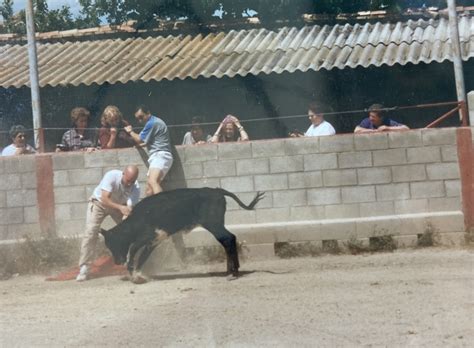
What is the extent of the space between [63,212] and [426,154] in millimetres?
4806

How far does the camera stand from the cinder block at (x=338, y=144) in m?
10.8

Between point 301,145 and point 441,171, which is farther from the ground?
point 301,145

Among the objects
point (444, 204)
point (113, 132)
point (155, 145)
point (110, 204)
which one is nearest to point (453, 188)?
point (444, 204)

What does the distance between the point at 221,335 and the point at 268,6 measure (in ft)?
32.8

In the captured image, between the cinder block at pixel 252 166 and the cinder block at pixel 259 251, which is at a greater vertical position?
the cinder block at pixel 252 166

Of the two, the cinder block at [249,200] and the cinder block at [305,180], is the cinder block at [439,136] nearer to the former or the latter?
the cinder block at [305,180]

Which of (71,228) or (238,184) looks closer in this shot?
(238,184)

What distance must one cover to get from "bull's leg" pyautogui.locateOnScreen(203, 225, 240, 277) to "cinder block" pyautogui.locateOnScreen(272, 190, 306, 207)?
1.35 meters

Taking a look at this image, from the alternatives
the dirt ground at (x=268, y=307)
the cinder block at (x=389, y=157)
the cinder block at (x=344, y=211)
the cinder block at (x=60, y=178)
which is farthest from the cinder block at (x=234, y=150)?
the cinder block at (x=60, y=178)

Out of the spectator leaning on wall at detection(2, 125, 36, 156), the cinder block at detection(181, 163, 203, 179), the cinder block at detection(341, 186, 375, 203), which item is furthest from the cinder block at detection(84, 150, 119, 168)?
the cinder block at detection(341, 186, 375, 203)

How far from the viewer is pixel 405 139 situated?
35.1 ft

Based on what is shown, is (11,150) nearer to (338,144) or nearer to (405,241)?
(338,144)

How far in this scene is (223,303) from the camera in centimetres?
791

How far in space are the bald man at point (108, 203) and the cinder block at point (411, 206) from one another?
332 centimetres
